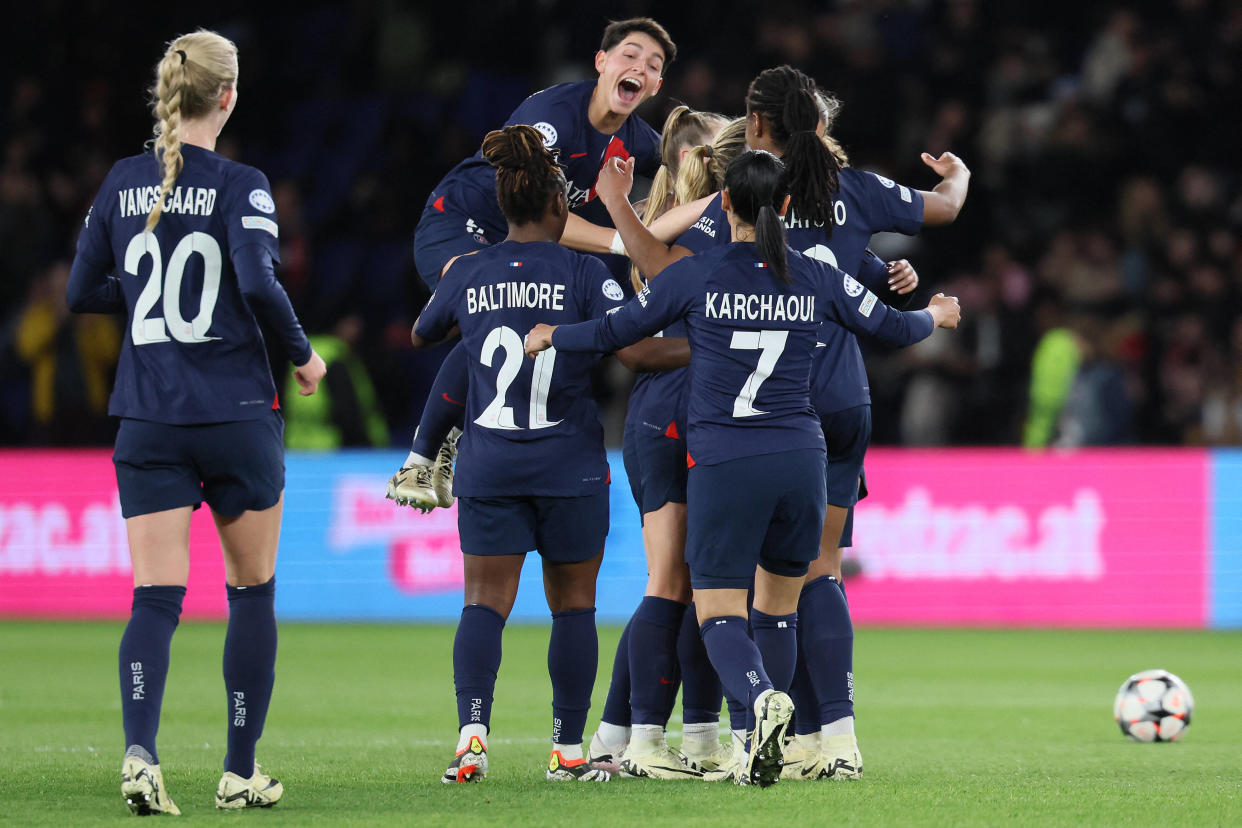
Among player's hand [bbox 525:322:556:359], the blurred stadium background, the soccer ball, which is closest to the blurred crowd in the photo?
the blurred stadium background

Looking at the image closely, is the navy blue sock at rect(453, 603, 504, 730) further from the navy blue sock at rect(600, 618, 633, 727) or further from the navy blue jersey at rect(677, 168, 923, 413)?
the navy blue jersey at rect(677, 168, 923, 413)

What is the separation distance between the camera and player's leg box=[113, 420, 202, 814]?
16.3 ft

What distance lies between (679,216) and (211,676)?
479cm

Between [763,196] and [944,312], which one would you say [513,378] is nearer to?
[763,196]

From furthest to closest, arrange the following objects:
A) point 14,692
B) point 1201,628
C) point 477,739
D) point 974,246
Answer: point 974,246 < point 1201,628 < point 14,692 < point 477,739

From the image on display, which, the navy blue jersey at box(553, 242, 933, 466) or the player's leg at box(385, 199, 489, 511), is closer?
the navy blue jersey at box(553, 242, 933, 466)

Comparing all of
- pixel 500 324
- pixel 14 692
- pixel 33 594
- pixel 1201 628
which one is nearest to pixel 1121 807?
pixel 500 324

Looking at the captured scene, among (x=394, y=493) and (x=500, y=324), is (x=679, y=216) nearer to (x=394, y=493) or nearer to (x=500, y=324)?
(x=500, y=324)

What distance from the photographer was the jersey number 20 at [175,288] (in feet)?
16.6

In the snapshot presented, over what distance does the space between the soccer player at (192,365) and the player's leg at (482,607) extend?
2.26 ft

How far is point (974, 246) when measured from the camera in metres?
15.2

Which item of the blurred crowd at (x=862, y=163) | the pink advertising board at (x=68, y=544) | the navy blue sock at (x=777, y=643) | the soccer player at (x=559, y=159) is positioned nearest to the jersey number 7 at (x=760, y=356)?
the navy blue sock at (x=777, y=643)

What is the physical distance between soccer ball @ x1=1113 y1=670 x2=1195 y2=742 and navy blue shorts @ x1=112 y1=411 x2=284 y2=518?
390 cm

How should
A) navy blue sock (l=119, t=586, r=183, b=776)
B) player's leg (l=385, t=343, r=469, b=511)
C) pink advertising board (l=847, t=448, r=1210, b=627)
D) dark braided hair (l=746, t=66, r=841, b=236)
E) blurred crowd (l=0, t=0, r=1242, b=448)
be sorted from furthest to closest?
blurred crowd (l=0, t=0, r=1242, b=448) < pink advertising board (l=847, t=448, r=1210, b=627) < player's leg (l=385, t=343, r=469, b=511) < dark braided hair (l=746, t=66, r=841, b=236) < navy blue sock (l=119, t=586, r=183, b=776)
